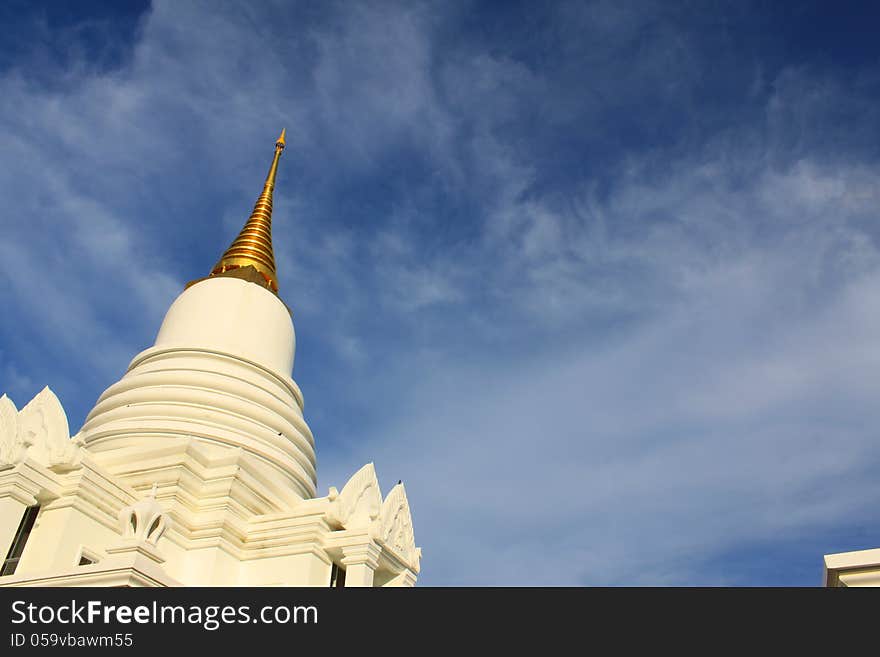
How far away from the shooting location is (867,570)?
7.89 meters

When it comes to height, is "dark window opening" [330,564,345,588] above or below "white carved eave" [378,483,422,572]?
below

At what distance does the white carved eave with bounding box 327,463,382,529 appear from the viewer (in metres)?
14.3

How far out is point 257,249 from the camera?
22.2 m

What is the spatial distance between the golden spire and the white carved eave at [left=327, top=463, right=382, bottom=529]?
7589 mm

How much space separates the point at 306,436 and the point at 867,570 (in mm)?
12238

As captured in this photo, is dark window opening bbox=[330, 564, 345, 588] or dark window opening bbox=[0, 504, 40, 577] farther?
dark window opening bbox=[330, 564, 345, 588]

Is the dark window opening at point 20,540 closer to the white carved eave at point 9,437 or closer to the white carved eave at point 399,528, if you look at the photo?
the white carved eave at point 9,437

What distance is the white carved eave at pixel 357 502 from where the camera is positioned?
1431 cm

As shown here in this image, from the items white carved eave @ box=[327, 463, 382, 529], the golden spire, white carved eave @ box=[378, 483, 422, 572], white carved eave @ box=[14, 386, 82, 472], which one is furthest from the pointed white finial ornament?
the golden spire

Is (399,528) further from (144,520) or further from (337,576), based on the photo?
(144,520)

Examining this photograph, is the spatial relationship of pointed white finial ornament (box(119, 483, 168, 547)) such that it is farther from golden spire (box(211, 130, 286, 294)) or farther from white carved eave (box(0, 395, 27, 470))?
golden spire (box(211, 130, 286, 294))

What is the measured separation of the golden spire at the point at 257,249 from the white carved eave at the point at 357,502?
7589mm
